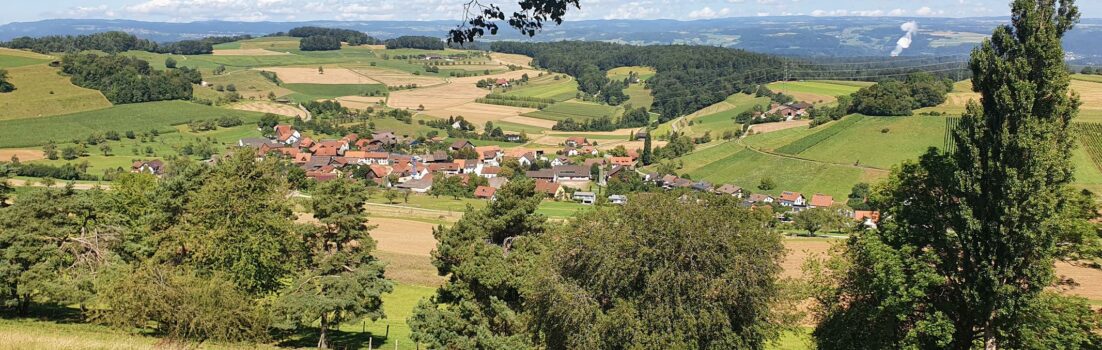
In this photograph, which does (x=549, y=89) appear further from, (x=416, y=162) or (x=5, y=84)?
(x=5, y=84)

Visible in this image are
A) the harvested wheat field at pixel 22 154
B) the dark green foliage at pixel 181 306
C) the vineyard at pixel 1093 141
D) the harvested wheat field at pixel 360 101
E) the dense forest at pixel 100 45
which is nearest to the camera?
the dark green foliage at pixel 181 306

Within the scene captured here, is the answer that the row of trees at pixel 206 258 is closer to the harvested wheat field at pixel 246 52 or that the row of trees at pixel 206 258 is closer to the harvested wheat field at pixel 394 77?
the harvested wheat field at pixel 394 77

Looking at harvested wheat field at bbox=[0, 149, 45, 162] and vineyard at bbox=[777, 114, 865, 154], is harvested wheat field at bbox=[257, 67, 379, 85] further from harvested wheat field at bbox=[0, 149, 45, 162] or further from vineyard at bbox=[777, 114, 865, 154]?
vineyard at bbox=[777, 114, 865, 154]

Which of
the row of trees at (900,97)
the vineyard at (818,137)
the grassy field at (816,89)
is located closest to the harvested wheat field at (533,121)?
the grassy field at (816,89)

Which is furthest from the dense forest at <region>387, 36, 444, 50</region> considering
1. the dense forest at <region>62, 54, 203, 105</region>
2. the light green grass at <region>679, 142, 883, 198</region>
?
the light green grass at <region>679, 142, 883, 198</region>

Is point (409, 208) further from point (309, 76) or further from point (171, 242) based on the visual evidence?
point (309, 76)

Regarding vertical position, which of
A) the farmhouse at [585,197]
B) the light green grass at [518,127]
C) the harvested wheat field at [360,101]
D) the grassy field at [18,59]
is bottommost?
the farmhouse at [585,197]

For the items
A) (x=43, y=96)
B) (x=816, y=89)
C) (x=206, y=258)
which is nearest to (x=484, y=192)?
(x=206, y=258)
